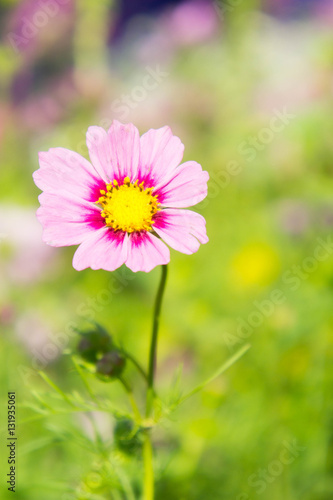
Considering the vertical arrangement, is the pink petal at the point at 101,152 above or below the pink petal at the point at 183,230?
above

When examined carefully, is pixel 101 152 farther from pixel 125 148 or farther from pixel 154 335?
pixel 154 335

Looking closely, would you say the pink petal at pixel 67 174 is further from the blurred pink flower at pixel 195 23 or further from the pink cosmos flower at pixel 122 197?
the blurred pink flower at pixel 195 23

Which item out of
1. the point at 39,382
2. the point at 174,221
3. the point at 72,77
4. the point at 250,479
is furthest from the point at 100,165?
the point at 72,77

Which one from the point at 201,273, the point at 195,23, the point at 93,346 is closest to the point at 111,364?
the point at 93,346

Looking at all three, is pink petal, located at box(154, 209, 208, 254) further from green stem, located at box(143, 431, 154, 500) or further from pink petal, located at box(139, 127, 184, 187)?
green stem, located at box(143, 431, 154, 500)

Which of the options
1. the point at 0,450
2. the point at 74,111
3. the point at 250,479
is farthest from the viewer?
the point at 74,111

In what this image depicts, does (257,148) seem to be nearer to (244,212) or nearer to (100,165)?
(244,212)

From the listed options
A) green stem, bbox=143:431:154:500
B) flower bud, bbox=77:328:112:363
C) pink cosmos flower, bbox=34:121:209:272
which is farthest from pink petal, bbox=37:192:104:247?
green stem, bbox=143:431:154:500

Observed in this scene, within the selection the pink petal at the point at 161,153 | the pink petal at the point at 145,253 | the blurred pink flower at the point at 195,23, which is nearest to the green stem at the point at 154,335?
the pink petal at the point at 145,253
